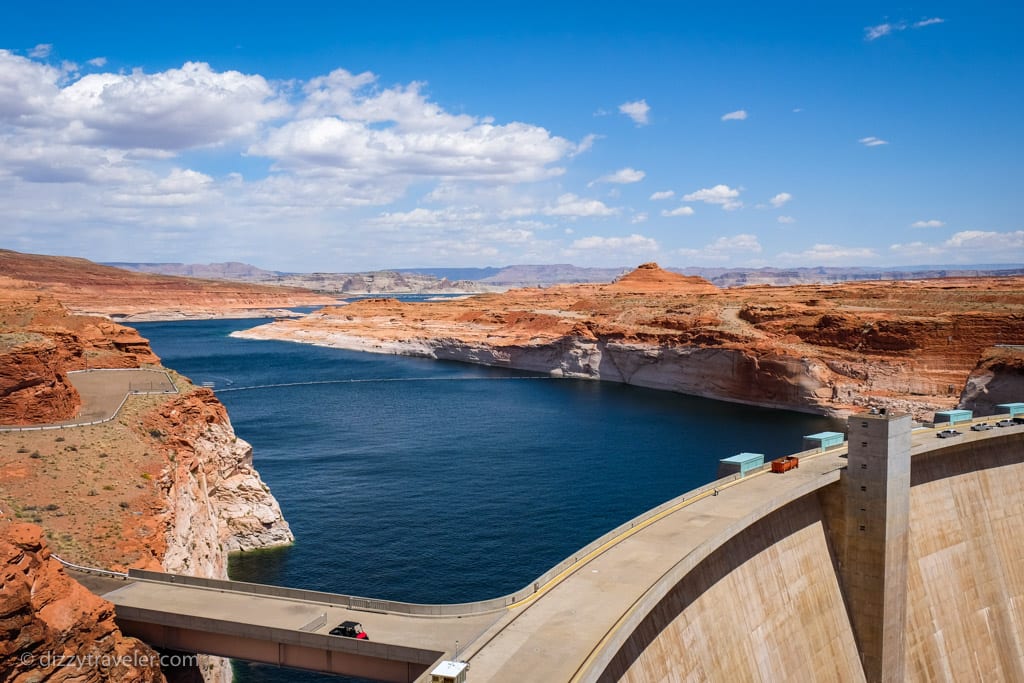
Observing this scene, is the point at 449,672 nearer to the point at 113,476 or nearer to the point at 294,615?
the point at 294,615

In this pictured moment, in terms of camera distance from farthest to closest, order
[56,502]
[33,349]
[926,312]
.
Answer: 1. [926,312]
2. [33,349]
3. [56,502]

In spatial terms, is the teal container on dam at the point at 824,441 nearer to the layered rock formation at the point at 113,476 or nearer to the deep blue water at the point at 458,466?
the deep blue water at the point at 458,466

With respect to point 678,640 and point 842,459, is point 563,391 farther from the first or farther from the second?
point 678,640

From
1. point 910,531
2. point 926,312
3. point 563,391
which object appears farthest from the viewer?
point 563,391

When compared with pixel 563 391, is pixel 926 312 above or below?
above

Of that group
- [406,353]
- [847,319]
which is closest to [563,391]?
[847,319]

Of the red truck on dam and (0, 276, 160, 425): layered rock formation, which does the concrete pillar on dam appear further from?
(0, 276, 160, 425): layered rock formation
